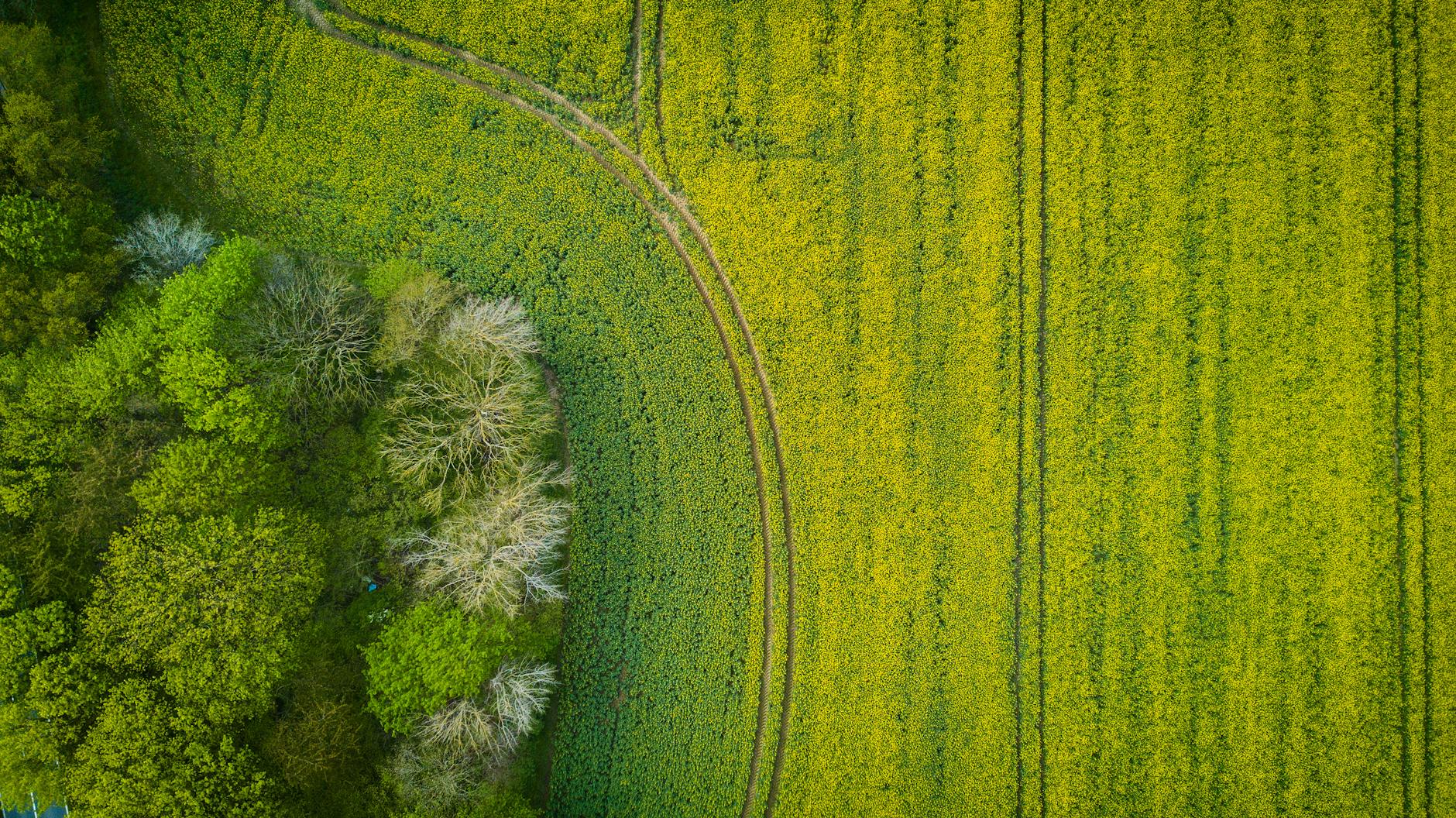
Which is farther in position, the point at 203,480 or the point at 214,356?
the point at 214,356

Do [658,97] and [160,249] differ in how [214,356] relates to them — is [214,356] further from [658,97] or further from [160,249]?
[658,97]

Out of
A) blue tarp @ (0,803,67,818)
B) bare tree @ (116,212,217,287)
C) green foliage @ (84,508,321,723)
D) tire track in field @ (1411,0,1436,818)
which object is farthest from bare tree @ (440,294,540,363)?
tire track in field @ (1411,0,1436,818)

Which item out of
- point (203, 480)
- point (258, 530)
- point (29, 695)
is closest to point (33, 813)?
point (29, 695)

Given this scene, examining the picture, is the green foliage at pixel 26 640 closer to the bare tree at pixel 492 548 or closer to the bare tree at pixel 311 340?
the bare tree at pixel 311 340

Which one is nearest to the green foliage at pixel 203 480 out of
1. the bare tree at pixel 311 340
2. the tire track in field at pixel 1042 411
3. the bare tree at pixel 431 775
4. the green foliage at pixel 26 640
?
the bare tree at pixel 311 340

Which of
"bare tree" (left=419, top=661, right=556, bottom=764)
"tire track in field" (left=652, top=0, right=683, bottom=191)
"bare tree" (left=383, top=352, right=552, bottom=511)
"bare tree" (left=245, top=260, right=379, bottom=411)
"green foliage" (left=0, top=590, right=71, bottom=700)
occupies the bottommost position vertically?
"bare tree" (left=419, top=661, right=556, bottom=764)

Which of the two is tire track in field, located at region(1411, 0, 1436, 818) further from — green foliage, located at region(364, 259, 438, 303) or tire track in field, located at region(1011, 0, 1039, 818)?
green foliage, located at region(364, 259, 438, 303)
